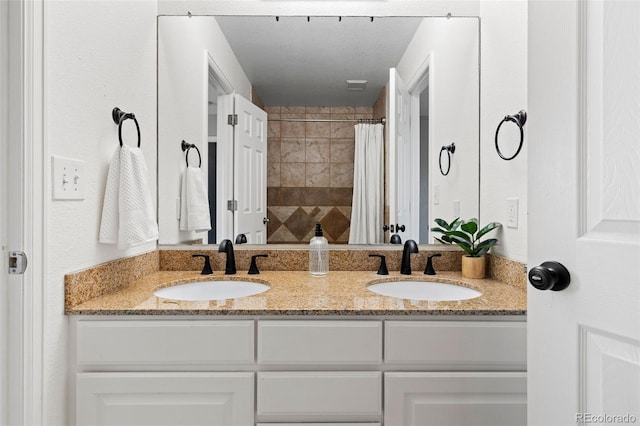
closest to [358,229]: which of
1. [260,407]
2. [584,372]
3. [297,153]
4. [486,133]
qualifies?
[297,153]

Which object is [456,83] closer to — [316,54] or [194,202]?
[316,54]

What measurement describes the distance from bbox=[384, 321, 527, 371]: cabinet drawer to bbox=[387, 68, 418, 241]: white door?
0.69 meters

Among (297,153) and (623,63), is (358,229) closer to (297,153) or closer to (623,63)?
(297,153)

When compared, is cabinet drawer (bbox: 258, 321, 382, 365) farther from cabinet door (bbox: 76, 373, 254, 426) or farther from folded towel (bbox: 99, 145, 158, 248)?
folded towel (bbox: 99, 145, 158, 248)

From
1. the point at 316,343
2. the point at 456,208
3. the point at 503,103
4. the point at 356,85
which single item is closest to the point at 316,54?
the point at 356,85

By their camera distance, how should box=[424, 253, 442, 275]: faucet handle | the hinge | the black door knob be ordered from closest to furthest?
1. the black door knob
2. the hinge
3. box=[424, 253, 442, 275]: faucet handle

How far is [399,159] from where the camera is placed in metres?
1.86

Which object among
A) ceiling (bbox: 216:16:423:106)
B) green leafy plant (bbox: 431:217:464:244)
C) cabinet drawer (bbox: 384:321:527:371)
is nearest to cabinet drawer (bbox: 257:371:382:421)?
cabinet drawer (bbox: 384:321:527:371)

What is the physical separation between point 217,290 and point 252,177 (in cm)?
52

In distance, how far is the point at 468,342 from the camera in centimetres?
119

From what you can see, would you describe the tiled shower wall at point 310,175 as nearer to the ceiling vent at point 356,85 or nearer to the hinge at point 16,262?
the ceiling vent at point 356,85

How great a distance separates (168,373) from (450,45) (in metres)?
1.70

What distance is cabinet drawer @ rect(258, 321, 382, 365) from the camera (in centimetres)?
118

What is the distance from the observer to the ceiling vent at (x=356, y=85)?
1.84 meters
